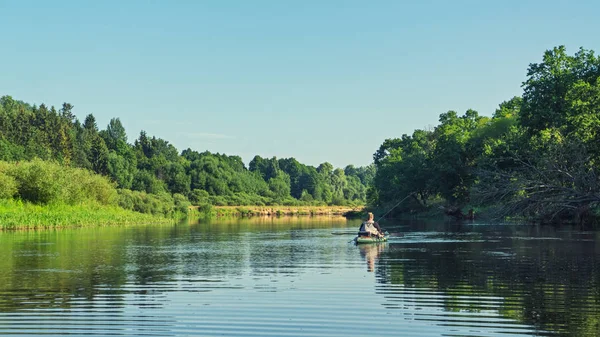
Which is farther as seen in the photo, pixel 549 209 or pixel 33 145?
pixel 33 145

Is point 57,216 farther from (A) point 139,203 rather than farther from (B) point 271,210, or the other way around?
(B) point 271,210

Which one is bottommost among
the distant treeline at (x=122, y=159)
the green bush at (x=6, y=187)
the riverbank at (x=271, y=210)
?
the riverbank at (x=271, y=210)

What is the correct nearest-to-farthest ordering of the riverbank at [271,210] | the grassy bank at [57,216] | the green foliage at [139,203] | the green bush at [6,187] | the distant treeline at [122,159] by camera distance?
the grassy bank at [57,216] → the green bush at [6,187] → the green foliage at [139,203] → the distant treeline at [122,159] → the riverbank at [271,210]

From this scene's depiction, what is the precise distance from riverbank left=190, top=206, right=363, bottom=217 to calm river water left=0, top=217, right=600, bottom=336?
103962mm

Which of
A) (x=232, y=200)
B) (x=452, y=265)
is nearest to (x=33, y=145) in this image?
(x=232, y=200)

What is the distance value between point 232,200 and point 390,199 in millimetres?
50174

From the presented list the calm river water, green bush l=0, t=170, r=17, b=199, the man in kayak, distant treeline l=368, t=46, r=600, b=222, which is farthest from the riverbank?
the calm river water

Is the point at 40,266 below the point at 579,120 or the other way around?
below

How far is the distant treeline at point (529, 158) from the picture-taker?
43.2 m

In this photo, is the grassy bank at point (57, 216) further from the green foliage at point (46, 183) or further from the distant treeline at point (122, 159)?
the distant treeline at point (122, 159)

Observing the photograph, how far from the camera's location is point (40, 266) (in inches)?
1222

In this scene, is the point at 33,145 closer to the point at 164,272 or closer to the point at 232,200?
the point at 232,200

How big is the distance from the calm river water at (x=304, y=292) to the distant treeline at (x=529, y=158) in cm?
426

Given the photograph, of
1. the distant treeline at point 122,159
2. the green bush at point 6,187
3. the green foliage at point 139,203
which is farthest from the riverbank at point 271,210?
the green bush at point 6,187
